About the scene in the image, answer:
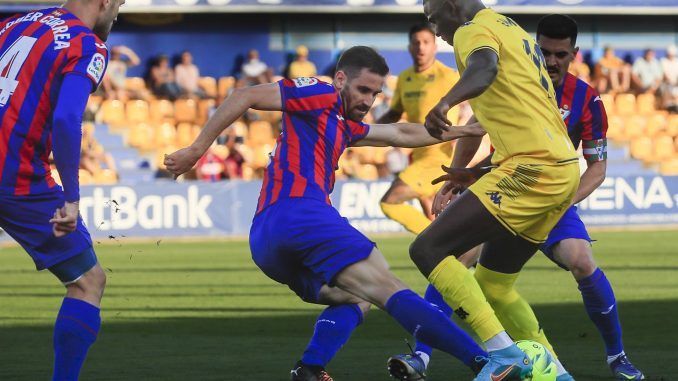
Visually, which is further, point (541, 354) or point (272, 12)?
point (272, 12)

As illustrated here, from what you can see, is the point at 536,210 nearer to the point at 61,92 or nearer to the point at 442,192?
the point at 442,192

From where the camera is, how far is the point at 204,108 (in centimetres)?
2484

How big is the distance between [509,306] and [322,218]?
1.39 metres

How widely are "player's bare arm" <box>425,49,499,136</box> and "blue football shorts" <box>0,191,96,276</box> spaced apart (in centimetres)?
166

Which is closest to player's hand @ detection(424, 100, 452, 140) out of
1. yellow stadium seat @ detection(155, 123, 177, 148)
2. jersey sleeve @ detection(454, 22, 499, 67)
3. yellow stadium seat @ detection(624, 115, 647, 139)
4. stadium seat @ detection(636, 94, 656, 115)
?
jersey sleeve @ detection(454, 22, 499, 67)

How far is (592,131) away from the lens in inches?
287

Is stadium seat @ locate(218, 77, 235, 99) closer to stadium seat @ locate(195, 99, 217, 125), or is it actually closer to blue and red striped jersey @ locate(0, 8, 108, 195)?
stadium seat @ locate(195, 99, 217, 125)

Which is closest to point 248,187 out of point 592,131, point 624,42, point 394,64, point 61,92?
point 394,64

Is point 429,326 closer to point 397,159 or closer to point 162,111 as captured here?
point 397,159

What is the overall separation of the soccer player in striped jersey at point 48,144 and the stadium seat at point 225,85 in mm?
19771

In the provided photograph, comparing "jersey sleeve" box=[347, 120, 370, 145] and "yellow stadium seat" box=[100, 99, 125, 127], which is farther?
"yellow stadium seat" box=[100, 99, 125, 127]

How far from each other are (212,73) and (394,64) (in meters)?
4.19

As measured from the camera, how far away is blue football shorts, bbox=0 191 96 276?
556 centimetres

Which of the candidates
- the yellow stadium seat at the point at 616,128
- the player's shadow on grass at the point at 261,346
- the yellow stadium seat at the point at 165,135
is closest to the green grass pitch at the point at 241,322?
the player's shadow on grass at the point at 261,346
